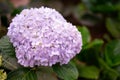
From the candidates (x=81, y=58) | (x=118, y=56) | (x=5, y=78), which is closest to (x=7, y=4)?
(x=81, y=58)

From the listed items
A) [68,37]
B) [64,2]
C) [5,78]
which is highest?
[64,2]

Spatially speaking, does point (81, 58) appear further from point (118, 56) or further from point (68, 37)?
point (68, 37)

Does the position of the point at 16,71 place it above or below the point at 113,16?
below

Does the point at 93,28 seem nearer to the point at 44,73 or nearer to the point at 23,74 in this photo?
the point at 44,73

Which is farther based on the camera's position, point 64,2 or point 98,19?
point 64,2

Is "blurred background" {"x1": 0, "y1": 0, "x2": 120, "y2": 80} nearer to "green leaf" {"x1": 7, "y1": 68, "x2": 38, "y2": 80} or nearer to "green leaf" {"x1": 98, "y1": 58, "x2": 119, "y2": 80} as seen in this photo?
"green leaf" {"x1": 98, "y1": 58, "x2": 119, "y2": 80}

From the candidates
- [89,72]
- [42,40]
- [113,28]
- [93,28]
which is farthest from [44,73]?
[93,28]

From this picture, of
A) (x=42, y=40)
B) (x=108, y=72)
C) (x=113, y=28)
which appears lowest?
(x=108, y=72)
